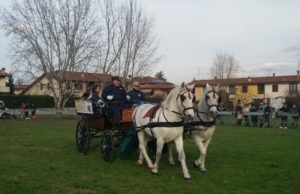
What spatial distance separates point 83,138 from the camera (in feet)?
47.1

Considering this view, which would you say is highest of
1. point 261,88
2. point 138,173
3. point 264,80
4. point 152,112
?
point 264,80

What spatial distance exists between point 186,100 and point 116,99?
10.9 feet

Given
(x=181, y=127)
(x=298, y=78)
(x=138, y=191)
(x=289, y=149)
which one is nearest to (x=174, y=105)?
(x=181, y=127)

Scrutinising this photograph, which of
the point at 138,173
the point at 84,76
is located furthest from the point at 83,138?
the point at 84,76

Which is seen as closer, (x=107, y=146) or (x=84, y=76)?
A: (x=107, y=146)

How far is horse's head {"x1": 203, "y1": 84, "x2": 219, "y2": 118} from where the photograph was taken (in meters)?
10.6

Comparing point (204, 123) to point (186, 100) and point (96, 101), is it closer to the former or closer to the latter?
point (186, 100)

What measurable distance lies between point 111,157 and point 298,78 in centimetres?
7329

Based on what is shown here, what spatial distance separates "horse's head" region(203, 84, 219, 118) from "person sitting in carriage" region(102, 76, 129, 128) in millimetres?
2770

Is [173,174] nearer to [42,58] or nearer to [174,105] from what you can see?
[174,105]

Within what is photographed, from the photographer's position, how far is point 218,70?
7100cm

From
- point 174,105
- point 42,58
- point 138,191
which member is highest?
point 42,58

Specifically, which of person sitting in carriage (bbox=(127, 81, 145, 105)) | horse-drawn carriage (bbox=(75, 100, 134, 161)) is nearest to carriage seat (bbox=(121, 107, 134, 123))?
horse-drawn carriage (bbox=(75, 100, 134, 161))

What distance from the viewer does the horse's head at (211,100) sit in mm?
10602
